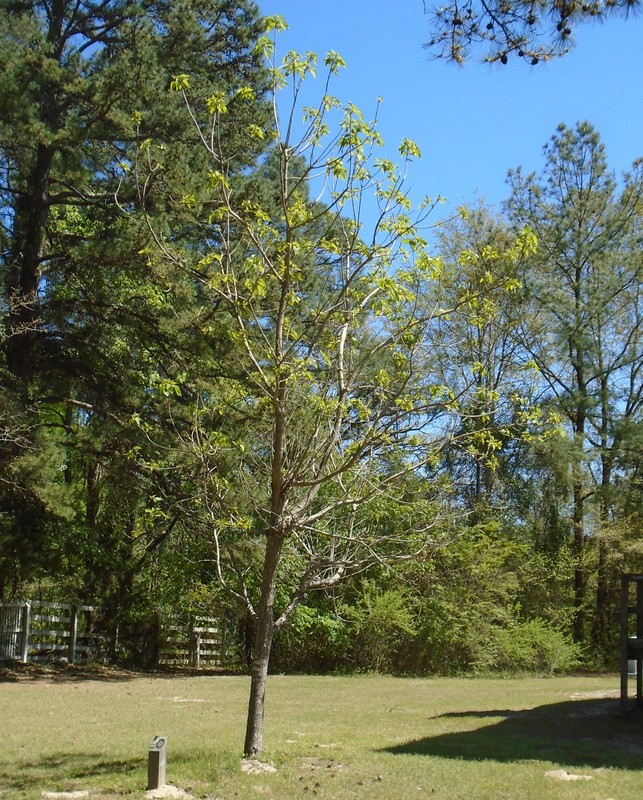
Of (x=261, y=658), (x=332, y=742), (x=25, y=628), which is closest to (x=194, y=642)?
(x=25, y=628)

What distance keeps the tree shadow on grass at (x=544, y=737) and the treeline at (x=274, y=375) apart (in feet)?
6.79

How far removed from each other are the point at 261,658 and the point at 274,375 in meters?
2.58

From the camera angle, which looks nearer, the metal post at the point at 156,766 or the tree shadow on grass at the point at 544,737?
the metal post at the point at 156,766

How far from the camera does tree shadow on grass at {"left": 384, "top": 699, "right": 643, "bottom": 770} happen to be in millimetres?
8438

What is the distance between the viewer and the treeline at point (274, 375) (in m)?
7.99

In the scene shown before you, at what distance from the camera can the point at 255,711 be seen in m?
7.83

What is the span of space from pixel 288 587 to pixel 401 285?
515 inches

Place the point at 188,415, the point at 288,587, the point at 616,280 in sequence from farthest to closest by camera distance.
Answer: the point at 616,280 < the point at 288,587 < the point at 188,415

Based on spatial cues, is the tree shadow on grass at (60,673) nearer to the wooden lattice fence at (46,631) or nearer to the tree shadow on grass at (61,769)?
the wooden lattice fence at (46,631)


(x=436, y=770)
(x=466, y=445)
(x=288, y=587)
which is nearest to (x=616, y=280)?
(x=288, y=587)

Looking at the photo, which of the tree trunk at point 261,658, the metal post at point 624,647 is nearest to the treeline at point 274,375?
the tree trunk at point 261,658

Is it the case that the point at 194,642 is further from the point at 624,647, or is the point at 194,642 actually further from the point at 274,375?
the point at 274,375

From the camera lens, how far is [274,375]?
766 cm

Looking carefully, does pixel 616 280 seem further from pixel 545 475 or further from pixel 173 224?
pixel 173 224
